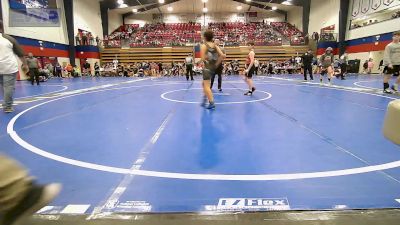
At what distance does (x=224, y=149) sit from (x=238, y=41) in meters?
30.4

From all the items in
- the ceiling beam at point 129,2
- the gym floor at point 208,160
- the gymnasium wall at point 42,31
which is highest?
the ceiling beam at point 129,2

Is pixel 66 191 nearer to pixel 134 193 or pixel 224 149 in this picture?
pixel 134 193

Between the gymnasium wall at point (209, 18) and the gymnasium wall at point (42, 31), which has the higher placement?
the gymnasium wall at point (209, 18)

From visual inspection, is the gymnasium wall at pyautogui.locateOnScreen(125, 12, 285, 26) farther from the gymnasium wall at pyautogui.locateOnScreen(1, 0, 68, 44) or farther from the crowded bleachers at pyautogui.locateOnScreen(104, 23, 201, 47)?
the gymnasium wall at pyautogui.locateOnScreen(1, 0, 68, 44)

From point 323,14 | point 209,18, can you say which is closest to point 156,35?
point 209,18

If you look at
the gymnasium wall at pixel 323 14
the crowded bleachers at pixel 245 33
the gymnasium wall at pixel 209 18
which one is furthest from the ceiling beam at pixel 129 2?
the gymnasium wall at pixel 323 14

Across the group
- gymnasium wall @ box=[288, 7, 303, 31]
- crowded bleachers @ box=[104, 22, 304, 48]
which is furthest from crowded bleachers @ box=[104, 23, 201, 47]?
gymnasium wall @ box=[288, 7, 303, 31]

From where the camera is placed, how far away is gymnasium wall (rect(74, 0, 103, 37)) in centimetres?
2883

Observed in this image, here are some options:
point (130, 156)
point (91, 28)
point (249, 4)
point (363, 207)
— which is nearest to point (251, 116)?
point (130, 156)

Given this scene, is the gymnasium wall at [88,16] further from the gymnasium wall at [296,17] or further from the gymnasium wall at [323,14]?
the gymnasium wall at [323,14]

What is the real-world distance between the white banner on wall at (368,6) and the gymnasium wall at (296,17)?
31.1 feet

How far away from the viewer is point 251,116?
5660 mm

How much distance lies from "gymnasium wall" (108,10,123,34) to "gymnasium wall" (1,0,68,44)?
9.45 meters

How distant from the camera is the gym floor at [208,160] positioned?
223 centimetres
